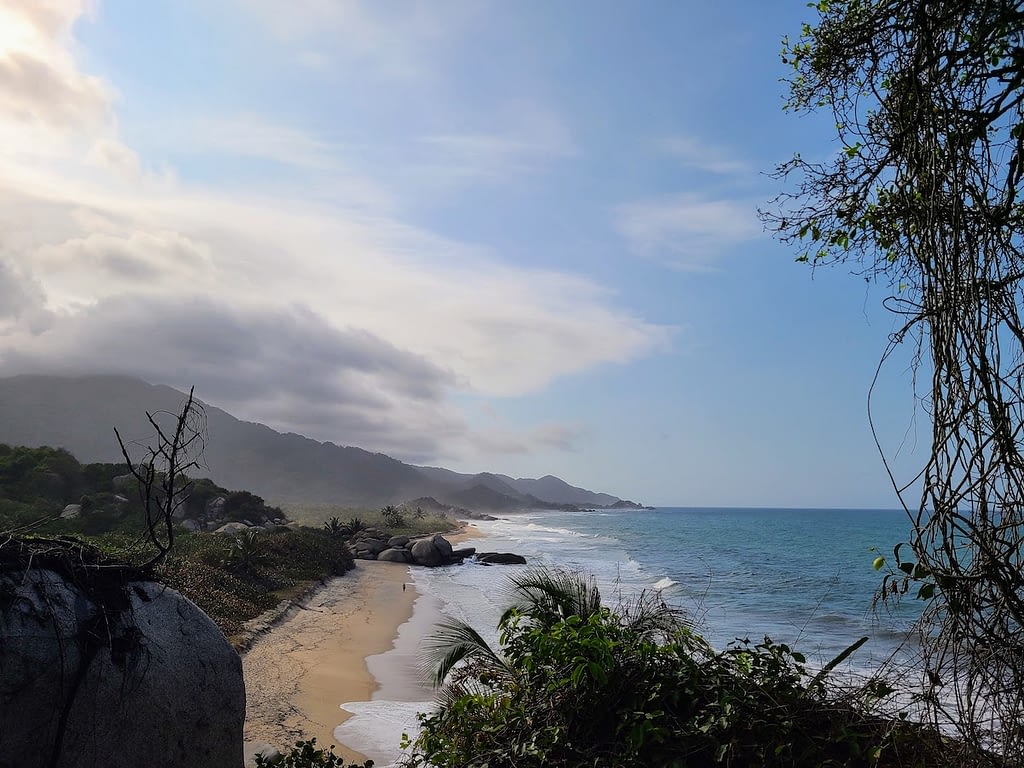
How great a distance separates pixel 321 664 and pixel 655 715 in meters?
12.4

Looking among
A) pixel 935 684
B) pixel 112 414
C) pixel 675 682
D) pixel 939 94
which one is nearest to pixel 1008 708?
pixel 935 684

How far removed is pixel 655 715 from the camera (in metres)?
4.45

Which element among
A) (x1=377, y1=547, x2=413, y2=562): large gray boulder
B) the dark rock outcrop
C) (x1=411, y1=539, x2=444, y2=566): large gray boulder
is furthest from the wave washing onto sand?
(x1=377, y1=547, x2=413, y2=562): large gray boulder

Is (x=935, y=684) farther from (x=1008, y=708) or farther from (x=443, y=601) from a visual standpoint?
(x=443, y=601)

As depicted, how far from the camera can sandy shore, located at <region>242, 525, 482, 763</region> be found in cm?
1084

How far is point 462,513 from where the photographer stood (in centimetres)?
13838

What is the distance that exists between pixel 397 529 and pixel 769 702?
51296mm

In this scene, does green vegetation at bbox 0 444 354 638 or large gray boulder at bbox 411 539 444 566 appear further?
large gray boulder at bbox 411 539 444 566

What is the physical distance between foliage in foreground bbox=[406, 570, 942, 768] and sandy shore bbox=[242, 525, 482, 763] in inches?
216

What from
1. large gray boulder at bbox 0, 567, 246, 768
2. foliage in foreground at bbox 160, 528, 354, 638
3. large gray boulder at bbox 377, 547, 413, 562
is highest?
large gray boulder at bbox 0, 567, 246, 768

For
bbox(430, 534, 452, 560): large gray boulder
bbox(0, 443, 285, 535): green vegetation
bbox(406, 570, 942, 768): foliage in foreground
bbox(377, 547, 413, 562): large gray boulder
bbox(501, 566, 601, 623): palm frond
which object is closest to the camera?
bbox(406, 570, 942, 768): foliage in foreground

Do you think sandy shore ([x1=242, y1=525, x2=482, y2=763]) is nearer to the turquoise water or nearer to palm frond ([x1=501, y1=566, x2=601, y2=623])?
palm frond ([x1=501, y1=566, x2=601, y2=623])

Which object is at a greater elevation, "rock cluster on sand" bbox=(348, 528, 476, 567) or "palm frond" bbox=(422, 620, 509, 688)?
"palm frond" bbox=(422, 620, 509, 688)

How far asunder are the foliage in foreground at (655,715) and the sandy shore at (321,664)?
5.49m
